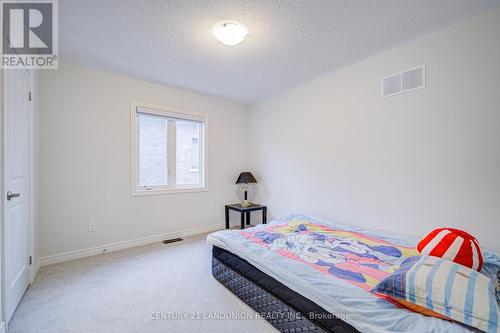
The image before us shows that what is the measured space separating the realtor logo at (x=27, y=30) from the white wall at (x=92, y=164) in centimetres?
55

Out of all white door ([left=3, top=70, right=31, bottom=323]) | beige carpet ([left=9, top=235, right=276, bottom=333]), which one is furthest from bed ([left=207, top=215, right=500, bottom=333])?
white door ([left=3, top=70, right=31, bottom=323])

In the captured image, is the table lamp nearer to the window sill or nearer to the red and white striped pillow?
the window sill

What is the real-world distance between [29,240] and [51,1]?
6.98 ft

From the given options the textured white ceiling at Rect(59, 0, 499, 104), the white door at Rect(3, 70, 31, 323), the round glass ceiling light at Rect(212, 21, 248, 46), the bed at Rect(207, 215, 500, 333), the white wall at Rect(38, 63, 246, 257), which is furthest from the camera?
the white wall at Rect(38, 63, 246, 257)

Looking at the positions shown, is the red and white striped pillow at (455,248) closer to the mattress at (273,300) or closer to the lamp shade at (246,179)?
the mattress at (273,300)

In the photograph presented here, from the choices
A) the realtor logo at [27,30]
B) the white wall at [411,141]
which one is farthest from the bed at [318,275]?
the realtor logo at [27,30]

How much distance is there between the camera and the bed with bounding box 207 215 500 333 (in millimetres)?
1192

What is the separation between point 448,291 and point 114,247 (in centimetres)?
345

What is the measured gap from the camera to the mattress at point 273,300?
1.34m

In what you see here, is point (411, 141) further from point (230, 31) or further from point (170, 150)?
point (170, 150)

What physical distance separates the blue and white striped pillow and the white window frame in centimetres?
303

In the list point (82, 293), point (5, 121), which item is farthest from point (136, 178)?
point (5, 121)

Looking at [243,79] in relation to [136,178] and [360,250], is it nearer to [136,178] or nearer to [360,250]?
[136,178]

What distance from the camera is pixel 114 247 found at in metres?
3.01
